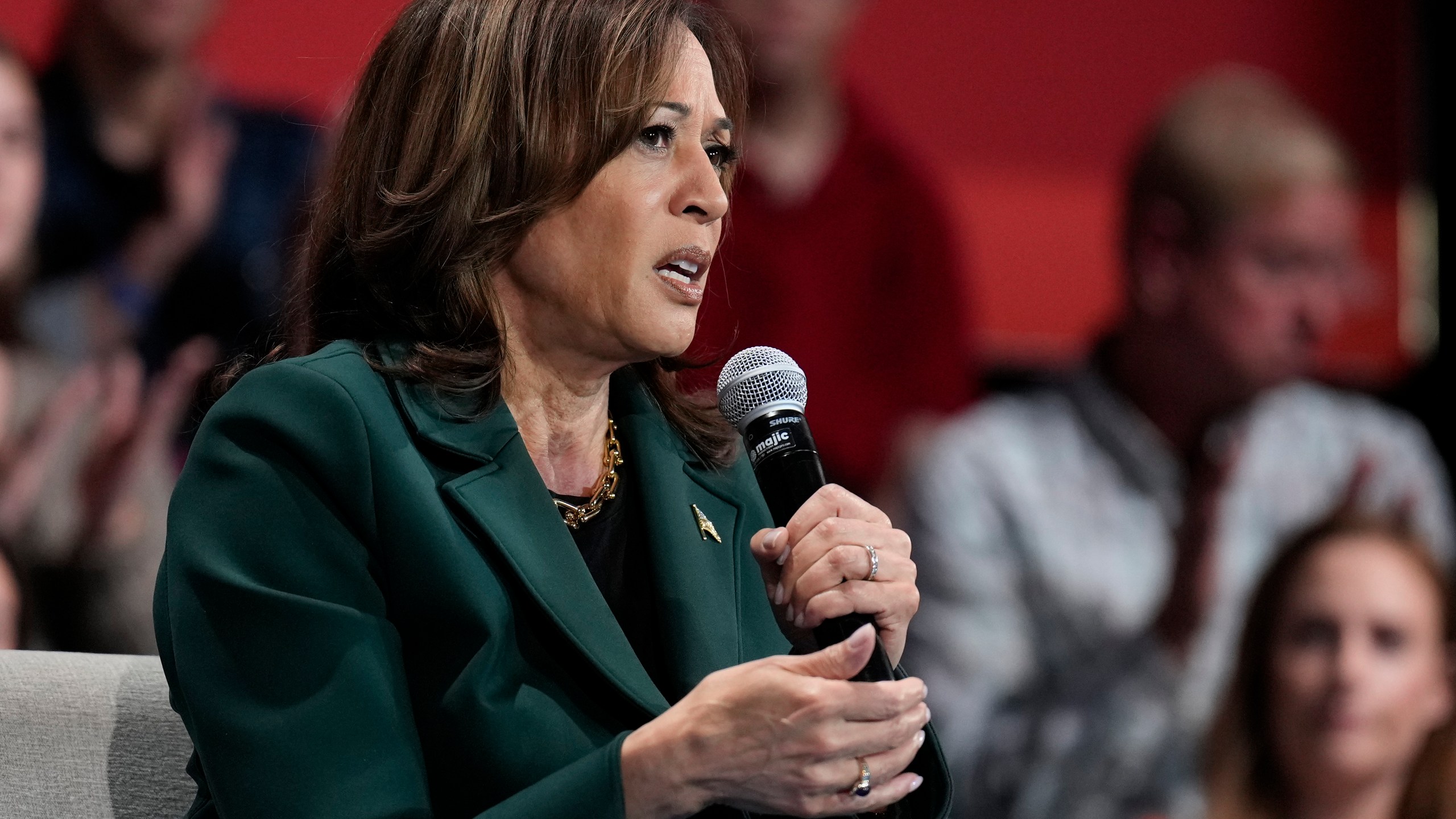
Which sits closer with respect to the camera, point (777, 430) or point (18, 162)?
point (777, 430)

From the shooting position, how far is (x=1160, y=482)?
391 centimetres

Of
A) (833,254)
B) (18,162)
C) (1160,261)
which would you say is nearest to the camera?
(18,162)

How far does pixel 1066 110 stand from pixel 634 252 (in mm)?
2800

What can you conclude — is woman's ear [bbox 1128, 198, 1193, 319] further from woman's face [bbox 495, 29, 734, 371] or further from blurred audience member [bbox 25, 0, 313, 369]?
woman's face [bbox 495, 29, 734, 371]

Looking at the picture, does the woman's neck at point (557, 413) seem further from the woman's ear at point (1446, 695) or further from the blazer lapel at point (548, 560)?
the woman's ear at point (1446, 695)

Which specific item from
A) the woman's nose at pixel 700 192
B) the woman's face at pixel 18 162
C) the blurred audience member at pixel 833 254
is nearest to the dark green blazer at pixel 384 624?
the woman's nose at pixel 700 192

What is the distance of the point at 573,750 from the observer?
129 cm

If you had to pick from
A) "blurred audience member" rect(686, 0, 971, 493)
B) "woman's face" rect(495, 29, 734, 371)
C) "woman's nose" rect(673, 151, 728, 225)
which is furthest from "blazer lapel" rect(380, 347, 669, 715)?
"blurred audience member" rect(686, 0, 971, 493)

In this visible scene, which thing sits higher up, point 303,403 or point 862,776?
point 303,403

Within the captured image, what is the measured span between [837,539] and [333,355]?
0.48 metres

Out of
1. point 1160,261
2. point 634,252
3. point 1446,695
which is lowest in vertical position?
point 1446,695

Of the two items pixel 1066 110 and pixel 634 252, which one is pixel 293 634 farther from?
pixel 1066 110

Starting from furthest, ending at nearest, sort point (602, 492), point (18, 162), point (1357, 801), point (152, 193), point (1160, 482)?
point (1160, 482)
point (1357, 801)
point (152, 193)
point (18, 162)
point (602, 492)

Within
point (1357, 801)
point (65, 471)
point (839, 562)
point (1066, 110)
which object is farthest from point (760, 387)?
point (1066, 110)
